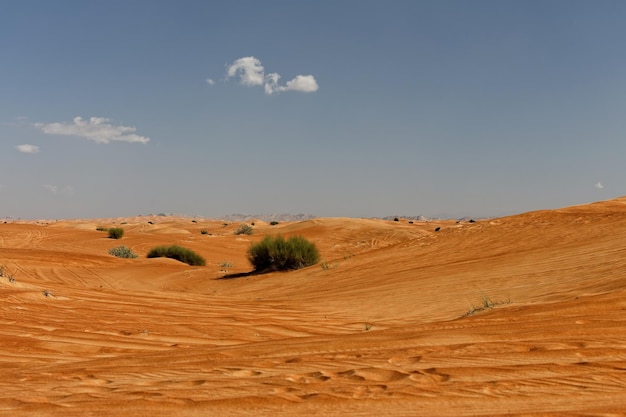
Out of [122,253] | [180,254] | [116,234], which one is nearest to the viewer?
[180,254]

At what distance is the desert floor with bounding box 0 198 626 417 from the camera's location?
13.8 feet

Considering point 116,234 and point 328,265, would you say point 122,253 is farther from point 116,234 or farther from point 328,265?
point 328,265

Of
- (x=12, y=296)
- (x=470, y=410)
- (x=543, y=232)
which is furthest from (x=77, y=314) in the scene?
(x=543, y=232)

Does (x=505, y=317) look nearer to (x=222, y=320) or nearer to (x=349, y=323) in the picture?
(x=349, y=323)

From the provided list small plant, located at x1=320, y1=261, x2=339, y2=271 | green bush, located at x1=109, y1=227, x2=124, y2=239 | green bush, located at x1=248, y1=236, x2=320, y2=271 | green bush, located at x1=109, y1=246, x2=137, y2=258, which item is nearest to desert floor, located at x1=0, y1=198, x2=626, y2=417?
small plant, located at x1=320, y1=261, x2=339, y2=271

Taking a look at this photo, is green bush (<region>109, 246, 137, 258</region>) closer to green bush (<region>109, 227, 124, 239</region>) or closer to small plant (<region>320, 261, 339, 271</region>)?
green bush (<region>109, 227, 124, 239</region>)

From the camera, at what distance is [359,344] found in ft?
19.8

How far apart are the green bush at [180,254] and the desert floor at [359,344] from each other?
16.8 metres

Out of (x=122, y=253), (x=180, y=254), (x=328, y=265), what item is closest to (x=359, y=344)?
(x=328, y=265)

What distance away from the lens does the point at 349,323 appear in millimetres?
10016

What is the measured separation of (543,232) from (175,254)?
21384mm

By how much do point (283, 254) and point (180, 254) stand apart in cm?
1160

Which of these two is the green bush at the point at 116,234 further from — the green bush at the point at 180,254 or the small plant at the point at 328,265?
the small plant at the point at 328,265

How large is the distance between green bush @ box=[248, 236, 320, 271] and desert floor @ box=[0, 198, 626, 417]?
5.69 metres
